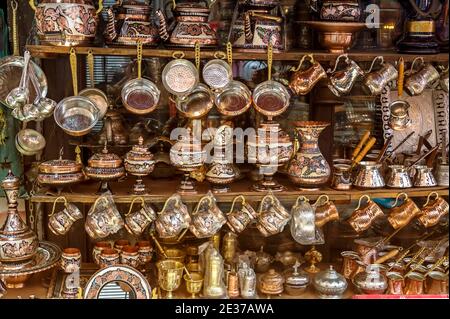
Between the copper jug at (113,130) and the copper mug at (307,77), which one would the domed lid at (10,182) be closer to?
the copper jug at (113,130)

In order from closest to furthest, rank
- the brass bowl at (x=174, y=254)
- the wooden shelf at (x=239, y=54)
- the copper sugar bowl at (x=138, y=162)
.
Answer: the wooden shelf at (x=239, y=54) → the copper sugar bowl at (x=138, y=162) → the brass bowl at (x=174, y=254)

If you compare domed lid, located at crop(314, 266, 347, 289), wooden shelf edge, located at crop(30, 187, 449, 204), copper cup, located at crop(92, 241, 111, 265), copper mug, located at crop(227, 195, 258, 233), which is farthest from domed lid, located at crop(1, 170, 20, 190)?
domed lid, located at crop(314, 266, 347, 289)

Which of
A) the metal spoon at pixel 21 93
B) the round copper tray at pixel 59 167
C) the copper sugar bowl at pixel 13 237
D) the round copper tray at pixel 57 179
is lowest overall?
the copper sugar bowl at pixel 13 237

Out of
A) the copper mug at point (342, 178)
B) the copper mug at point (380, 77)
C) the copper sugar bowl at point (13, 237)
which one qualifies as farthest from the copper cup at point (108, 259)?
the copper mug at point (380, 77)

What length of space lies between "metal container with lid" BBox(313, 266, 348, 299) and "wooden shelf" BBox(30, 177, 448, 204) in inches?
10.9

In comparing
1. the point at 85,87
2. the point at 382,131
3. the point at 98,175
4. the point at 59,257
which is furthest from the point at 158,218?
the point at 382,131

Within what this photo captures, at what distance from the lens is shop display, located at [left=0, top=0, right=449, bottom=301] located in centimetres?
204

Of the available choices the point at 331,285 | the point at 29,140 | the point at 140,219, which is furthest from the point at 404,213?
the point at 29,140

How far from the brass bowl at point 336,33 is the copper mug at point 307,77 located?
92mm

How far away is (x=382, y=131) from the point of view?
2.39 metres

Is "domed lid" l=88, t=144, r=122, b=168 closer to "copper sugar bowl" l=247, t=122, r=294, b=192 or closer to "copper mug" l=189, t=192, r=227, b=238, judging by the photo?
"copper mug" l=189, t=192, r=227, b=238

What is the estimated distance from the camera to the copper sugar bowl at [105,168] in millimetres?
2037

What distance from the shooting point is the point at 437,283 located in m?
2.23

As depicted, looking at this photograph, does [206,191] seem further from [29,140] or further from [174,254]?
[29,140]
